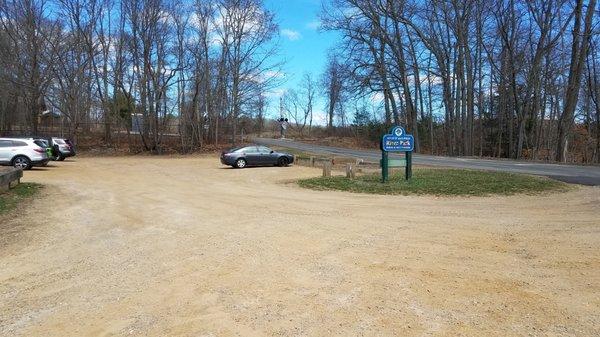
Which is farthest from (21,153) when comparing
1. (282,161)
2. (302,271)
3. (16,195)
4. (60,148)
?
(302,271)

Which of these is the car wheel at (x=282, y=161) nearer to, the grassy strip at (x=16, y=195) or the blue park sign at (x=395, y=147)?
the blue park sign at (x=395, y=147)

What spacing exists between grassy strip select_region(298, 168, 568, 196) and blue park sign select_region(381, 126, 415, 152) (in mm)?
1169

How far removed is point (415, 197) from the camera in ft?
47.0

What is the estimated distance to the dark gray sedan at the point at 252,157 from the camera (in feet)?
92.7

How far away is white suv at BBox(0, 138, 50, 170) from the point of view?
24.3 metres

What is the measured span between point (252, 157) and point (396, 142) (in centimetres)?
1255

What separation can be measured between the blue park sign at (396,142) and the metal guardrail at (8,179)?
11900 mm

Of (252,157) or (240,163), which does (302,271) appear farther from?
(252,157)

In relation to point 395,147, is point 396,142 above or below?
above

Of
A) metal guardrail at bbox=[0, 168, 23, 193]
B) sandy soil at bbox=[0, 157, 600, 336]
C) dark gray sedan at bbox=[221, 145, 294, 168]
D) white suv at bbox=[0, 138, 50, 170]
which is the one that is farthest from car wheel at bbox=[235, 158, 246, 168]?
sandy soil at bbox=[0, 157, 600, 336]

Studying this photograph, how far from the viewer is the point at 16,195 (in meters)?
13.9

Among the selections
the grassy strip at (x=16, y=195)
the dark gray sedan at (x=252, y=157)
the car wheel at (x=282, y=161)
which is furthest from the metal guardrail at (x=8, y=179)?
the car wheel at (x=282, y=161)

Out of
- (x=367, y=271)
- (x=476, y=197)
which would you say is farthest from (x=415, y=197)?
(x=367, y=271)

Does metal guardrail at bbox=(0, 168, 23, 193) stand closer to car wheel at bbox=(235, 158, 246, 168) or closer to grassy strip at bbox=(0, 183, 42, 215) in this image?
grassy strip at bbox=(0, 183, 42, 215)
